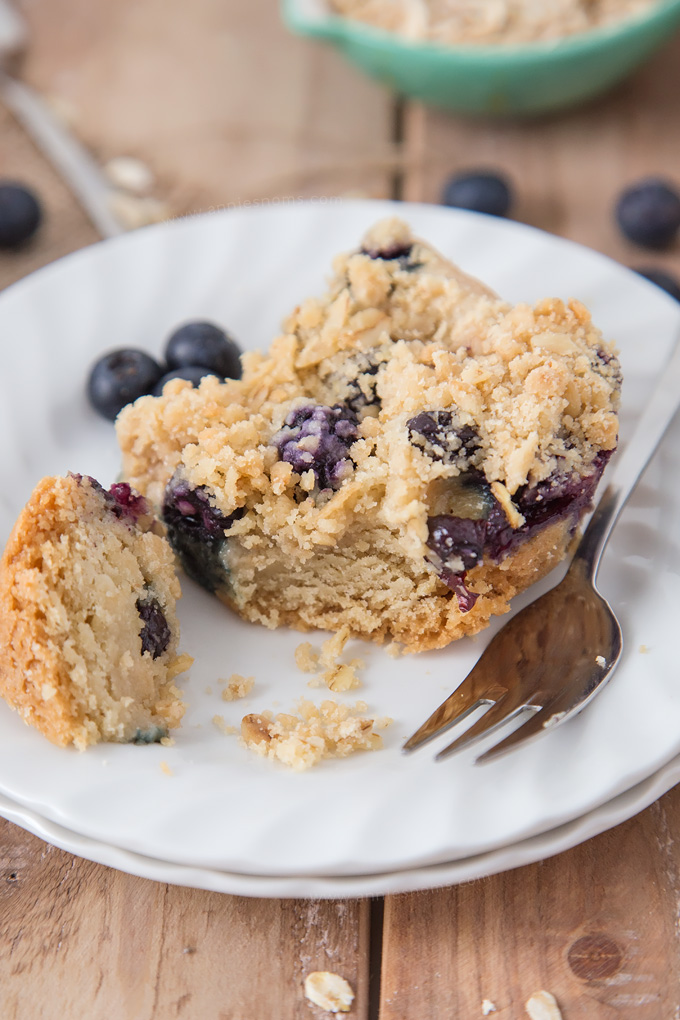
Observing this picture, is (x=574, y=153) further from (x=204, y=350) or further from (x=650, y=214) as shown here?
(x=204, y=350)

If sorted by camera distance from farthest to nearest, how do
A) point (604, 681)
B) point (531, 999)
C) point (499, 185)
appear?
1. point (499, 185)
2. point (604, 681)
3. point (531, 999)

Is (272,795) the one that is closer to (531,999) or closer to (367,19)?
(531,999)

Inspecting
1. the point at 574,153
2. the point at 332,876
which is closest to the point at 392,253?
the point at 332,876

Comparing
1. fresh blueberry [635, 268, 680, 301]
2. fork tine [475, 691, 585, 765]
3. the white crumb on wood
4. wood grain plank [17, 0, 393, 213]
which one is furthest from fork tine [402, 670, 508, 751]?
the white crumb on wood

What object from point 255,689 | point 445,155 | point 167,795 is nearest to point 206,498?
point 255,689

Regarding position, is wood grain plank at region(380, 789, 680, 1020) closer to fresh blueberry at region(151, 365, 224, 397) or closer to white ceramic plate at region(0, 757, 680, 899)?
white ceramic plate at region(0, 757, 680, 899)
